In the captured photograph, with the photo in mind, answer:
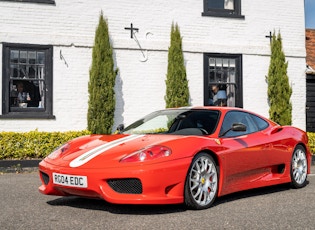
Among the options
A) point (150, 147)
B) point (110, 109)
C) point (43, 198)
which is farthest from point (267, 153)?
point (110, 109)

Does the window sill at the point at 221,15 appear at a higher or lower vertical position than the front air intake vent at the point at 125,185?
higher

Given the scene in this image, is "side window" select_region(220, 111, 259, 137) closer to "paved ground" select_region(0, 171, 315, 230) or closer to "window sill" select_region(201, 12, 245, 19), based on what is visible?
"paved ground" select_region(0, 171, 315, 230)

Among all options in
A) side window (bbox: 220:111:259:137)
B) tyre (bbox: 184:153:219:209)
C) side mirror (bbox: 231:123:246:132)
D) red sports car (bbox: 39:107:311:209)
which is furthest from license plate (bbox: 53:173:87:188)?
side mirror (bbox: 231:123:246:132)

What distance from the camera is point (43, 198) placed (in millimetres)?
6238

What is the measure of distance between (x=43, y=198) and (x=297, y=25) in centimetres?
1184

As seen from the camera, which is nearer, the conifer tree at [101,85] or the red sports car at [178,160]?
the red sports car at [178,160]

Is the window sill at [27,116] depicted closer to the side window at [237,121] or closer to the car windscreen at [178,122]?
the car windscreen at [178,122]

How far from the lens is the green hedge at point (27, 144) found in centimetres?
1048

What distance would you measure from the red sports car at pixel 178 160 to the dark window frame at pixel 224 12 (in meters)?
8.09

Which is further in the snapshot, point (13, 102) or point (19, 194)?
point (13, 102)

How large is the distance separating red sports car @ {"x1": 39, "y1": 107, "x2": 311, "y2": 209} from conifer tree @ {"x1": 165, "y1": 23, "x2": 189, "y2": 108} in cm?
670

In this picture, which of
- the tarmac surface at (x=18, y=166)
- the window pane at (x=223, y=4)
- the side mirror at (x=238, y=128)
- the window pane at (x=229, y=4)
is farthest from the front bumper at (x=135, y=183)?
the window pane at (x=229, y=4)

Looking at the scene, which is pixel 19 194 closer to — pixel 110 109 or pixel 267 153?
pixel 267 153

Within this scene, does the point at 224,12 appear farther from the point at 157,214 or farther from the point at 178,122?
the point at 157,214
